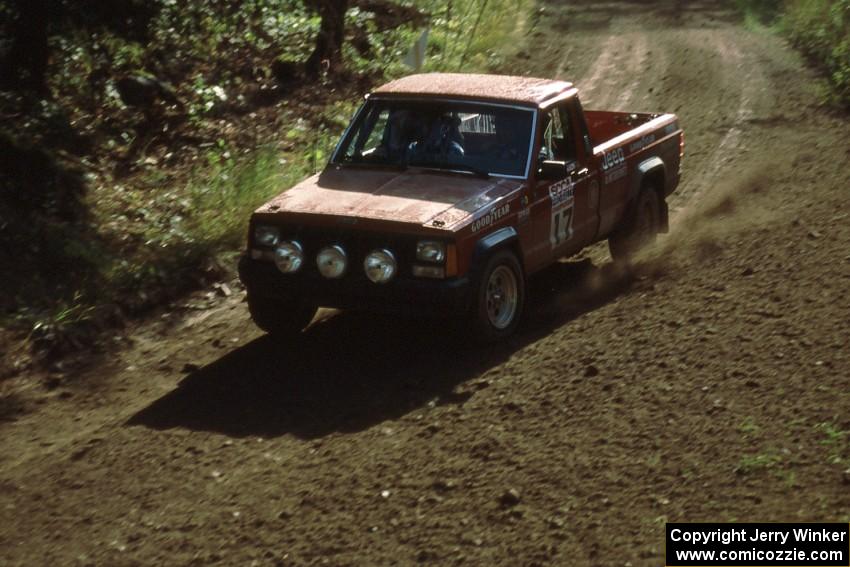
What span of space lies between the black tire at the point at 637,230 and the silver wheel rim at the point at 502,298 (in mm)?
2085

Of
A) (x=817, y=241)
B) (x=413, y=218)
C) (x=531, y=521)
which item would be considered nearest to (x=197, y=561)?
(x=531, y=521)

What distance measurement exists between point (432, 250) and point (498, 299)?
0.91m

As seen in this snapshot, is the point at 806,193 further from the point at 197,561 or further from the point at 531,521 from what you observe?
the point at 197,561

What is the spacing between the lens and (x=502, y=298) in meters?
9.12

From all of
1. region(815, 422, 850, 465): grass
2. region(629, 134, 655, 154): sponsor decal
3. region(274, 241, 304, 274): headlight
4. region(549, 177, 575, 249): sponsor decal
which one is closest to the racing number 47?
region(549, 177, 575, 249): sponsor decal

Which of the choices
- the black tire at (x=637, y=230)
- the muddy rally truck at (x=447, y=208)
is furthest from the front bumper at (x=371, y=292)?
the black tire at (x=637, y=230)

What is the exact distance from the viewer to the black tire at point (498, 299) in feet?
28.5

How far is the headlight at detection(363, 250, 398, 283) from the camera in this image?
8.41 m

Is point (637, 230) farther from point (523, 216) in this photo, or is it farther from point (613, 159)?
point (523, 216)

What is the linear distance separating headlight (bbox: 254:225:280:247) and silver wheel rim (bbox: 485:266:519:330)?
4.97 ft

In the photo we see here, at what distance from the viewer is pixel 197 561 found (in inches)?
235

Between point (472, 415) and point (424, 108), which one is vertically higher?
point (424, 108)

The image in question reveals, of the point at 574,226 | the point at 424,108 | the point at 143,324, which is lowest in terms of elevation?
the point at 143,324

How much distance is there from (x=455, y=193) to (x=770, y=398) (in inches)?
107
